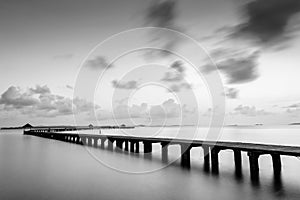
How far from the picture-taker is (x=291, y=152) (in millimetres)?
12617

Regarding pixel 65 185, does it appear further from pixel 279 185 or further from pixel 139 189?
pixel 279 185

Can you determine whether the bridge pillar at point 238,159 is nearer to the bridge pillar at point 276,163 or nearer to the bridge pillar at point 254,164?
the bridge pillar at point 254,164

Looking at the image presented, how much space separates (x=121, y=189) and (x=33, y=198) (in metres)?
4.37

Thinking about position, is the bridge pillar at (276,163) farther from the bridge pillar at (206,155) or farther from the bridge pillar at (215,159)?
the bridge pillar at (206,155)

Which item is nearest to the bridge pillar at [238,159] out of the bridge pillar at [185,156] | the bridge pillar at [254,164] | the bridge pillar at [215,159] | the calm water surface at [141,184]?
the calm water surface at [141,184]

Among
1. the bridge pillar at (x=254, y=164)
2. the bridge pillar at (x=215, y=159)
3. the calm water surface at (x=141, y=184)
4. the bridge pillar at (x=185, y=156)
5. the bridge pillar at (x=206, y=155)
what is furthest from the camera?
the bridge pillar at (x=185, y=156)

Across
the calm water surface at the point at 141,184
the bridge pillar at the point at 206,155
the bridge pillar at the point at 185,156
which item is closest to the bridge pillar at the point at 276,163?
the calm water surface at the point at 141,184

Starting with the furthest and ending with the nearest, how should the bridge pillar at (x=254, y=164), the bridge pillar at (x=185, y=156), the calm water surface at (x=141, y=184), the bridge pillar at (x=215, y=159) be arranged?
the bridge pillar at (x=185, y=156)
the bridge pillar at (x=215, y=159)
the bridge pillar at (x=254, y=164)
the calm water surface at (x=141, y=184)

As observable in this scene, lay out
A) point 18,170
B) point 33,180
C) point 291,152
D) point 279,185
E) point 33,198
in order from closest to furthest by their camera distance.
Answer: point 33,198
point 291,152
point 279,185
point 33,180
point 18,170

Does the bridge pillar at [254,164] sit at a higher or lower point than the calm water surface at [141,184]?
Answer: higher

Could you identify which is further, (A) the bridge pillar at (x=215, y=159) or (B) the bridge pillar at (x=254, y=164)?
(A) the bridge pillar at (x=215, y=159)

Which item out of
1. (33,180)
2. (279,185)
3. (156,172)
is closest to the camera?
(279,185)

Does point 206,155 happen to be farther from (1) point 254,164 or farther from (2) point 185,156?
(1) point 254,164

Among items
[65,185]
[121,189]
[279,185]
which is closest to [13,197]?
[65,185]
